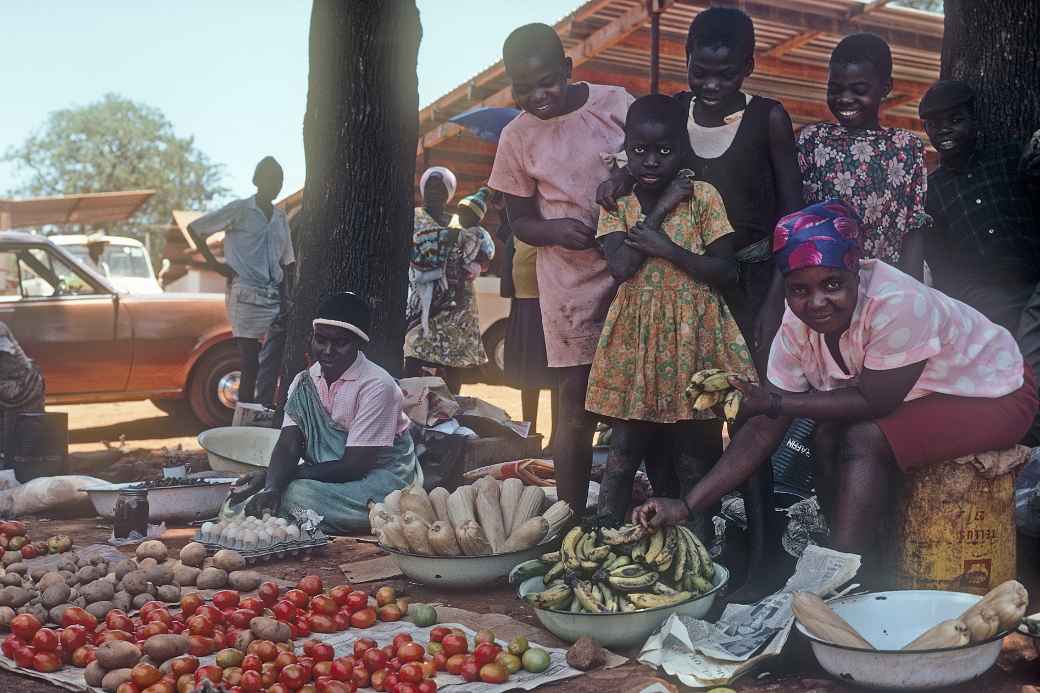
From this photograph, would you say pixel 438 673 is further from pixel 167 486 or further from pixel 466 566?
pixel 167 486

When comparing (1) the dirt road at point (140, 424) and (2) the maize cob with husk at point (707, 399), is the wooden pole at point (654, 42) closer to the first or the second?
(1) the dirt road at point (140, 424)

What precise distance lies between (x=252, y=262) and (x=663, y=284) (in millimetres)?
5228

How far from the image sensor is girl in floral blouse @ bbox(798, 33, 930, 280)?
161 inches

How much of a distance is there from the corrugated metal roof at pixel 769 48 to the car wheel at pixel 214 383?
354cm

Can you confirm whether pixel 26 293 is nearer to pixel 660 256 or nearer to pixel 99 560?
pixel 99 560

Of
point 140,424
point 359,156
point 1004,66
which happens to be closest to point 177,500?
point 359,156

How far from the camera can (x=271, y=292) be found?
8391mm

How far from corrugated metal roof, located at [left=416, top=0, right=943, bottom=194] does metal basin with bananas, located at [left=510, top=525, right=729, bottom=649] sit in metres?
5.41

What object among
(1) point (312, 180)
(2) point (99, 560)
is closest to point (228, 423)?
(1) point (312, 180)

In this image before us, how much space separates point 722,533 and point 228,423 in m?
6.84

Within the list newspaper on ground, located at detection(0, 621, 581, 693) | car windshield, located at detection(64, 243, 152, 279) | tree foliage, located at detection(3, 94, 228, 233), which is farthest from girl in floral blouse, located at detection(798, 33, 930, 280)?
tree foliage, located at detection(3, 94, 228, 233)

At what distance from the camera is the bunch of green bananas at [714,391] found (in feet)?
10.7

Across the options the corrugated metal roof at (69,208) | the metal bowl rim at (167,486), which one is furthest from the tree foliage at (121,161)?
the metal bowl rim at (167,486)

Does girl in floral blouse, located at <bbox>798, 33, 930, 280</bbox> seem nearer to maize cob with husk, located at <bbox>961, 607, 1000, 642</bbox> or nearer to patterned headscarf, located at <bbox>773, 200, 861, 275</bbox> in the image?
patterned headscarf, located at <bbox>773, 200, 861, 275</bbox>
